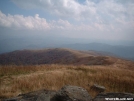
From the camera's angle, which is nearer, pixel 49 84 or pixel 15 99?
pixel 15 99

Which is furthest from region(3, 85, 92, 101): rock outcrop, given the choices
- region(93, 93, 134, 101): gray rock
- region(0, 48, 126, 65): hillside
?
region(0, 48, 126, 65): hillside

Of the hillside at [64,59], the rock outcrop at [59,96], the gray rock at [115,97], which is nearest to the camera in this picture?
the gray rock at [115,97]

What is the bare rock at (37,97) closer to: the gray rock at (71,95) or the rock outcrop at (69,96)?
the rock outcrop at (69,96)

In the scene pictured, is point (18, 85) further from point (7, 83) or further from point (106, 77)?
point (106, 77)

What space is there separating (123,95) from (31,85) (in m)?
5.73

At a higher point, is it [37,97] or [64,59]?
[37,97]

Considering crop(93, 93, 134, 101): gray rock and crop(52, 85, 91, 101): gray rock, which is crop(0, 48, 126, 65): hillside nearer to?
crop(93, 93, 134, 101): gray rock

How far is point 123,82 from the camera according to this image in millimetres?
11477

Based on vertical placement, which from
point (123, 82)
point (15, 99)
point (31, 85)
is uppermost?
point (15, 99)

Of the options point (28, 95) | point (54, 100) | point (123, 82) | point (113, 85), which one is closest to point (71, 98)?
point (54, 100)

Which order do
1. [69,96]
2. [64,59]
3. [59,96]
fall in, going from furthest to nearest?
[64,59], [59,96], [69,96]

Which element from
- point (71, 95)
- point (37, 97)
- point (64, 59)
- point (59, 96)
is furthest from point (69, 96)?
point (64, 59)

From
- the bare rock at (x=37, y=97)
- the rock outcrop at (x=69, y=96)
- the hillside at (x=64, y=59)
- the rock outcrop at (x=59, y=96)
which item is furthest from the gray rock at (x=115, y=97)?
the hillside at (x=64, y=59)

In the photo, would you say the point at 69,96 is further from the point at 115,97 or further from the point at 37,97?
the point at 115,97
